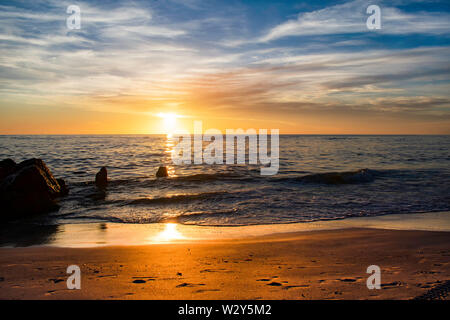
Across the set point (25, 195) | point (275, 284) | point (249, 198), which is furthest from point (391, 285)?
point (25, 195)

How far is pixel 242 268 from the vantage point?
507 cm

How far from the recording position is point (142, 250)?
6359mm

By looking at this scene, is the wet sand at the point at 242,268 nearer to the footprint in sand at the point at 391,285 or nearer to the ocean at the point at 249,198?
the footprint in sand at the point at 391,285

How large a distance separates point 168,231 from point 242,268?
402cm

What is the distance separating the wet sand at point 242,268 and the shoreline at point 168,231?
0.60 m

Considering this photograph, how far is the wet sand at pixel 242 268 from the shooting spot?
155 inches

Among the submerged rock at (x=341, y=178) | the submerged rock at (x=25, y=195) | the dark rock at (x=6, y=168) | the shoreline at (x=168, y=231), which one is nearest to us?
the shoreline at (x=168, y=231)

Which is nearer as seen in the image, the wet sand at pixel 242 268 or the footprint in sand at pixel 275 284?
the wet sand at pixel 242 268

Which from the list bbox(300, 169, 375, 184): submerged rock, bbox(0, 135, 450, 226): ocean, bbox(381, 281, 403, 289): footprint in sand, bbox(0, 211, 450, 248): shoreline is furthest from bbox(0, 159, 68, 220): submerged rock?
bbox(300, 169, 375, 184): submerged rock

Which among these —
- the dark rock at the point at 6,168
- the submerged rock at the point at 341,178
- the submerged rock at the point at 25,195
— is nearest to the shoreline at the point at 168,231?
the submerged rock at the point at 25,195

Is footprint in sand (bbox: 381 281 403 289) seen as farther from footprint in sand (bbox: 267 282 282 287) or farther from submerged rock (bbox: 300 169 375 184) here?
submerged rock (bbox: 300 169 375 184)

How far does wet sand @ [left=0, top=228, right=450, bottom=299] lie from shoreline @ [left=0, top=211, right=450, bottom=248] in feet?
A: 1.97
